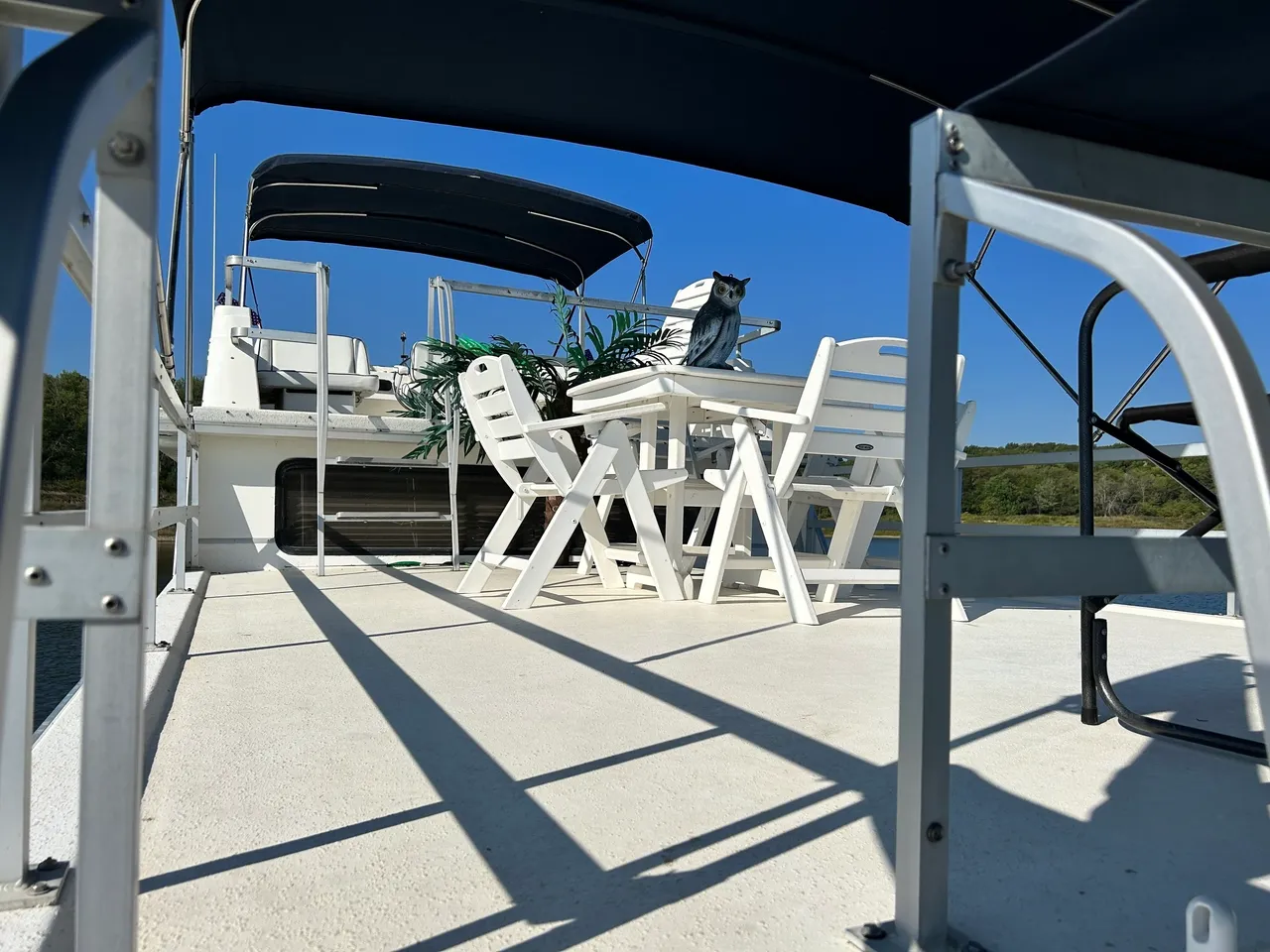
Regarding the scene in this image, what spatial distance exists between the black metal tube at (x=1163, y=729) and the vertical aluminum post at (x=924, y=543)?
76 centimetres

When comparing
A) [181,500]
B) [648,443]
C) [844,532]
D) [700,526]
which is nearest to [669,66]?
[648,443]

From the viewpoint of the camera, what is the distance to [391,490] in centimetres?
435

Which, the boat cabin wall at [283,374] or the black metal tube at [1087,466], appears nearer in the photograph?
the black metal tube at [1087,466]

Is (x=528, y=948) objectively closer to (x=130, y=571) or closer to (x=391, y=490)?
(x=130, y=571)

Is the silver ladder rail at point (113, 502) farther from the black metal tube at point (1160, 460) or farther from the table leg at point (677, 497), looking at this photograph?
the table leg at point (677, 497)

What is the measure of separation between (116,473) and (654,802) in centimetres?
74

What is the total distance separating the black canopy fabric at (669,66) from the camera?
2.15 m

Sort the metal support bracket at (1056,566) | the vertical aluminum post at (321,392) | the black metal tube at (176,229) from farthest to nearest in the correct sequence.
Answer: the vertical aluminum post at (321,392) < the black metal tube at (176,229) < the metal support bracket at (1056,566)

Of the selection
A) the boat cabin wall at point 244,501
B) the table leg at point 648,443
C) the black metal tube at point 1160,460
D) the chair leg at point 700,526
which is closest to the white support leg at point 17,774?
the black metal tube at point 1160,460

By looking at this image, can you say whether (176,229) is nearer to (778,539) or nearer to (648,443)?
(648,443)

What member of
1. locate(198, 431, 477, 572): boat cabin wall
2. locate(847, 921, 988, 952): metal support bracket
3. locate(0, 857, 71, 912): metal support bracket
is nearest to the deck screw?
locate(0, 857, 71, 912): metal support bracket

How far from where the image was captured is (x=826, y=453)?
2531mm

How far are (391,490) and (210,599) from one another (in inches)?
61.4

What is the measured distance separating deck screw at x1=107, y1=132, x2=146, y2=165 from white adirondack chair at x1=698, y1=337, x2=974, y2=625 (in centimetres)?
197
